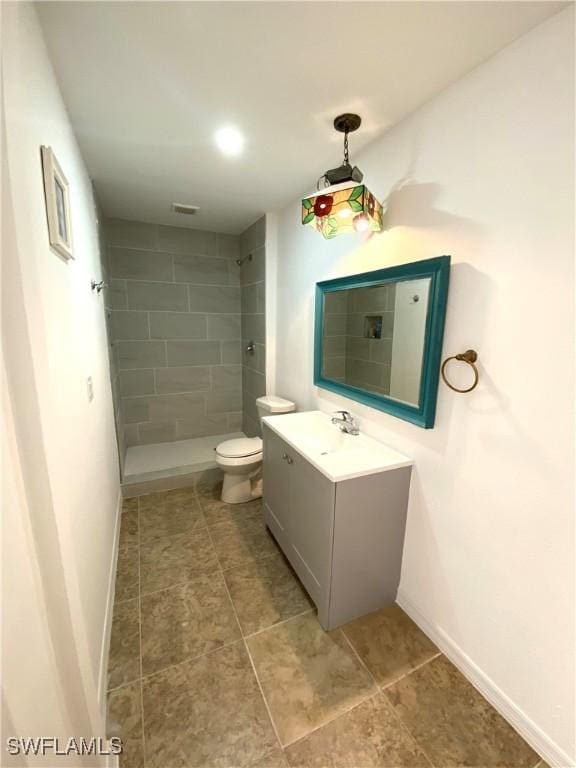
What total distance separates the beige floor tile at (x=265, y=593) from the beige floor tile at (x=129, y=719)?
1.59ft

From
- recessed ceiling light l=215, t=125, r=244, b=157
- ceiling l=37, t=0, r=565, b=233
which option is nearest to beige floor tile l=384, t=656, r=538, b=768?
ceiling l=37, t=0, r=565, b=233

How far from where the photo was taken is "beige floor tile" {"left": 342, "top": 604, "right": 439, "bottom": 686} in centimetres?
136

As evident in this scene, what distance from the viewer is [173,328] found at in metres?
3.20

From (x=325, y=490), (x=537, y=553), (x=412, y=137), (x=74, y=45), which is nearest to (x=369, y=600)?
(x=325, y=490)

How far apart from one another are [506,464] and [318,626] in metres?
1.17

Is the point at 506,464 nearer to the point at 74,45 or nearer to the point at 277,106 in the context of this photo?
the point at 277,106

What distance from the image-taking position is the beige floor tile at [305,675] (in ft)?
3.90

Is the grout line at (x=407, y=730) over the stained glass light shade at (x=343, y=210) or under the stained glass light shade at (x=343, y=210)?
under

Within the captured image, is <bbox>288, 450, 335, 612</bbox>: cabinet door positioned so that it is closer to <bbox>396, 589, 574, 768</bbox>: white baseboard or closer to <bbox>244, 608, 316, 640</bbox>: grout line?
<bbox>244, 608, 316, 640</bbox>: grout line

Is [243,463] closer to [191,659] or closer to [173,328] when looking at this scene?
[191,659]

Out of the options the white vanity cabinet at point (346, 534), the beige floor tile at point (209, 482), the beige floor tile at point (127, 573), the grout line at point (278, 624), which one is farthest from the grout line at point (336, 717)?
the beige floor tile at point (209, 482)

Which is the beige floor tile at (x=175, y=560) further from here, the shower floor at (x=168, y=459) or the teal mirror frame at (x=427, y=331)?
the teal mirror frame at (x=427, y=331)

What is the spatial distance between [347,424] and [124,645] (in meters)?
1.51

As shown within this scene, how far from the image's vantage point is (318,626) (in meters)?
1.53
